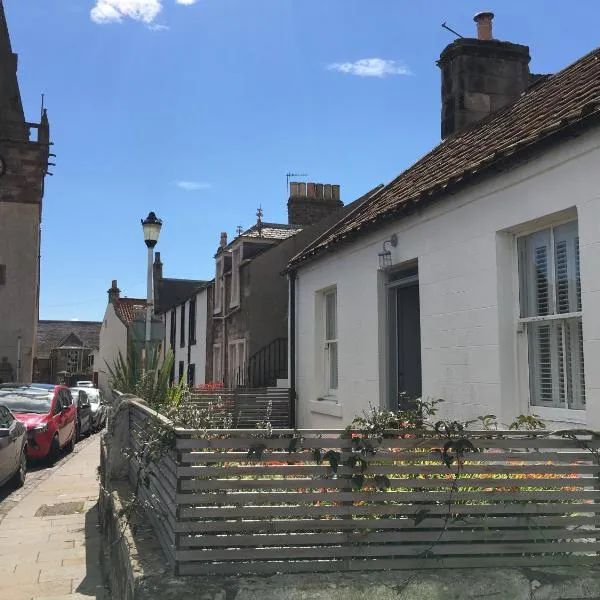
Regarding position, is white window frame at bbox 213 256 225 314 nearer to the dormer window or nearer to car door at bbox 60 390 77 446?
the dormer window

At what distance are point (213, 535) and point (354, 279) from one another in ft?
19.7

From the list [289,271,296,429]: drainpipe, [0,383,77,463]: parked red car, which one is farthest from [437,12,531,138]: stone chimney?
[0,383,77,463]: parked red car

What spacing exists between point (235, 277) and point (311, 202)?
3.67 meters

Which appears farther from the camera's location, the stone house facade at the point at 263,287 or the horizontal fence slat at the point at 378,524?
the stone house facade at the point at 263,287

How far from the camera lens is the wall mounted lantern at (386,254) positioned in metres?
8.00

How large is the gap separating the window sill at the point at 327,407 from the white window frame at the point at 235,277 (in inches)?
345

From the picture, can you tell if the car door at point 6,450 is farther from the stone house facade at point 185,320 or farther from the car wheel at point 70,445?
the stone house facade at point 185,320

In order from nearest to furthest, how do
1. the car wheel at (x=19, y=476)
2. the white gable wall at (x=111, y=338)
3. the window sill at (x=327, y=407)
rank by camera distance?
the window sill at (x=327, y=407)
the car wheel at (x=19, y=476)
the white gable wall at (x=111, y=338)

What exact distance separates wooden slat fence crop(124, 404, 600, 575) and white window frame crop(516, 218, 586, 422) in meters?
1.60

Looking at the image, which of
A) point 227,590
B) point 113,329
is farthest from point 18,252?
point 227,590

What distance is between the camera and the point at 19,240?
2862 cm

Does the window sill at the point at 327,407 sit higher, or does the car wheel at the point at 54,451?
the window sill at the point at 327,407

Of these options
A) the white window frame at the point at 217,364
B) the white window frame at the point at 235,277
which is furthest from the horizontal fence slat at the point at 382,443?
the white window frame at the point at 217,364

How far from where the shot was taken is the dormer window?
1925 cm
